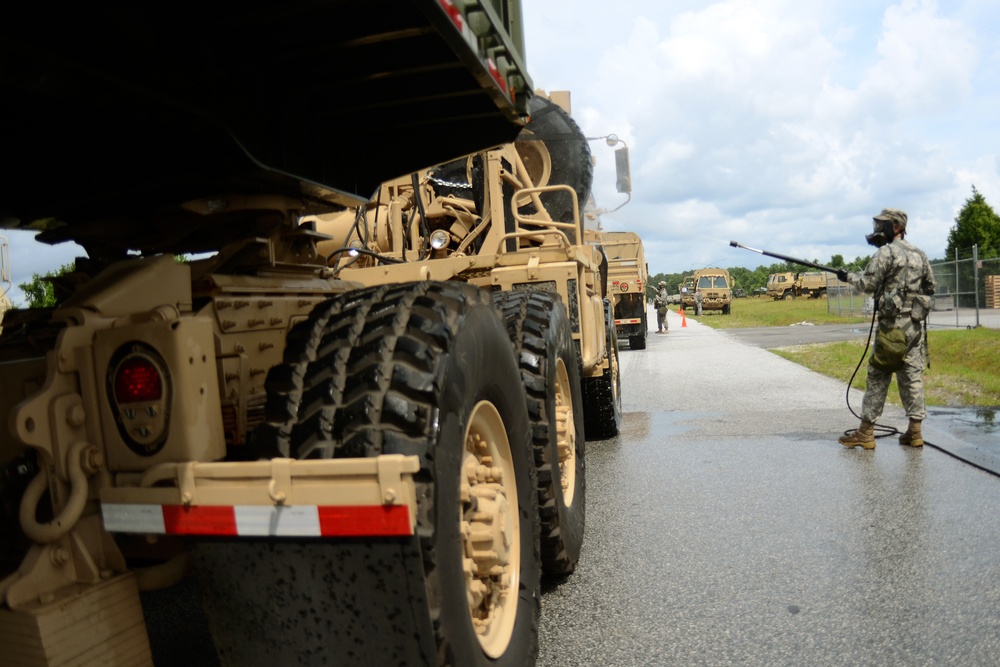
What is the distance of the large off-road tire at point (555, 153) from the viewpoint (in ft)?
24.8

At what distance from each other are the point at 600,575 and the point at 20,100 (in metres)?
3.10

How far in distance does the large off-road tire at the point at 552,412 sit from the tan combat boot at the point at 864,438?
3401 millimetres

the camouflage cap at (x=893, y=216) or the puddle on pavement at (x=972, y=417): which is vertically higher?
the camouflage cap at (x=893, y=216)

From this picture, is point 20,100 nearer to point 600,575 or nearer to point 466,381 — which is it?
point 466,381

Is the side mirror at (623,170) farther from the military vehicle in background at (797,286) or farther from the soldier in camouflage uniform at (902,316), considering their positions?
the military vehicle in background at (797,286)

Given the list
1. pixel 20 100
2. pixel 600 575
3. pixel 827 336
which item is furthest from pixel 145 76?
pixel 827 336

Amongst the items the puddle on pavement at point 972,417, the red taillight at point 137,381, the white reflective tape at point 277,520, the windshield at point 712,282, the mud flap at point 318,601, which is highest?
the windshield at point 712,282

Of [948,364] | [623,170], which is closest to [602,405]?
[623,170]

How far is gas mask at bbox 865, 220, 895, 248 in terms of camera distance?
7.30 meters

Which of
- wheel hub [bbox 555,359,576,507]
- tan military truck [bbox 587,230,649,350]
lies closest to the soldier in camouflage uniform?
wheel hub [bbox 555,359,576,507]

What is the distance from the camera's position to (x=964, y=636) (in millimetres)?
3352

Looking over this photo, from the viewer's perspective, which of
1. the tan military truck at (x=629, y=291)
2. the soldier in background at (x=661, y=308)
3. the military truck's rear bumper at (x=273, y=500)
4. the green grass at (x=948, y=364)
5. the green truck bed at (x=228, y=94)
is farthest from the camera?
the soldier in background at (x=661, y=308)

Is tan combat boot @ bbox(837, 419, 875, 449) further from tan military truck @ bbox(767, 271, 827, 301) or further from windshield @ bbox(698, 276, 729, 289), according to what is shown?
tan military truck @ bbox(767, 271, 827, 301)

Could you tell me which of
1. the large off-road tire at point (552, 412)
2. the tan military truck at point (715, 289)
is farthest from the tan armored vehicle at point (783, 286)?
the large off-road tire at point (552, 412)
